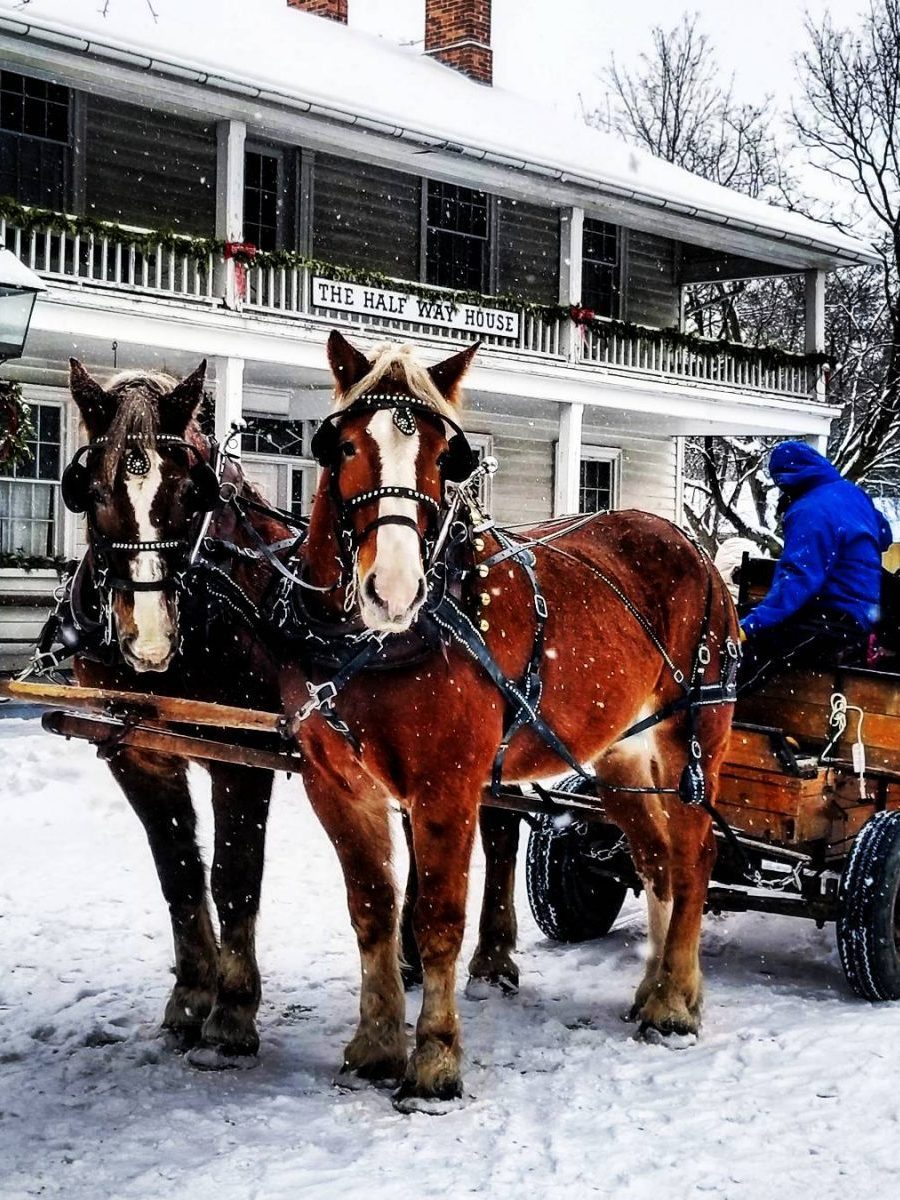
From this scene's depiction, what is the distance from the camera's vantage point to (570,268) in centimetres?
1834

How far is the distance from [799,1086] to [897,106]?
1154 inches

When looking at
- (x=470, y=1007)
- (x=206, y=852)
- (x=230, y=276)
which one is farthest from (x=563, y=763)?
(x=230, y=276)

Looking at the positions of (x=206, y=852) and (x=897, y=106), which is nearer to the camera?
(x=206, y=852)

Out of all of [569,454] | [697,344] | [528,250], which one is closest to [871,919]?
[569,454]

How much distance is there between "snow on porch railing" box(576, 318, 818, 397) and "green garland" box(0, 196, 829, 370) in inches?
1.2

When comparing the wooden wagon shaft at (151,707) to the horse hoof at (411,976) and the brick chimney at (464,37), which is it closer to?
the horse hoof at (411,976)

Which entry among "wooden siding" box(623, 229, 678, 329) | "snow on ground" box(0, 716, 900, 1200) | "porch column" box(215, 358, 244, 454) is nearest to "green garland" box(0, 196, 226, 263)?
"porch column" box(215, 358, 244, 454)

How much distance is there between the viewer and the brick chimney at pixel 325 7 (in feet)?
75.4

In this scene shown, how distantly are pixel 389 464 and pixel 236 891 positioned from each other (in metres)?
1.80

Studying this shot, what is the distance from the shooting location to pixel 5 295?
8.79 m

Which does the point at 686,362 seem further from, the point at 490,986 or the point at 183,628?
the point at 183,628

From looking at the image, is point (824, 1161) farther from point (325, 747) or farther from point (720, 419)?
point (720, 419)

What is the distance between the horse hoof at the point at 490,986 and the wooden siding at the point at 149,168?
39.2 feet

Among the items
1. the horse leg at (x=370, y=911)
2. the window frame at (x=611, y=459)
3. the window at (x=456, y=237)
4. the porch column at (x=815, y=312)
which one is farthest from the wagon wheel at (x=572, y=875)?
the porch column at (x=815, y=312)
